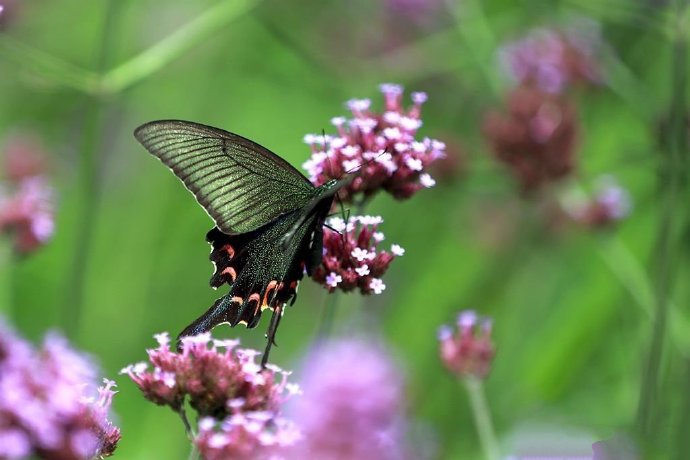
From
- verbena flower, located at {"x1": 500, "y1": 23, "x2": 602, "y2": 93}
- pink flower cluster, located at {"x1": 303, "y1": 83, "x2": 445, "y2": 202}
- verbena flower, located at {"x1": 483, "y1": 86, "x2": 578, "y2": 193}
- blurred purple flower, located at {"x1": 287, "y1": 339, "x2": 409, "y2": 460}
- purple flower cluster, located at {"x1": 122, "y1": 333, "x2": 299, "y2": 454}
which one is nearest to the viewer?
blurred purple flower, located at {"x1": 287, "y1": 339, "x2": 409, "y2": 460}

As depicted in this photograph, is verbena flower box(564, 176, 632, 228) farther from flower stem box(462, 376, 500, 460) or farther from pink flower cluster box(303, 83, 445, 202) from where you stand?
pink flower cluster box(303, 83, 445, 202)

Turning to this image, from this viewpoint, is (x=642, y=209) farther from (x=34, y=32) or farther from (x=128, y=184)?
(x=34, y=32)

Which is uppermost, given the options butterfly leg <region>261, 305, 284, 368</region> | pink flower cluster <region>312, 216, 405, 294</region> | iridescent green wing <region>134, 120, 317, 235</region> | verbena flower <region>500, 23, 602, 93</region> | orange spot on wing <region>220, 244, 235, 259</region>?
verbena flower <region>500, 23, 602, 93</region>

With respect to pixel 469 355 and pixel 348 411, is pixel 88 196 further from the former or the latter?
pixel 348 411

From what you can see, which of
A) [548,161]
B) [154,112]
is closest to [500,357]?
[548,161]

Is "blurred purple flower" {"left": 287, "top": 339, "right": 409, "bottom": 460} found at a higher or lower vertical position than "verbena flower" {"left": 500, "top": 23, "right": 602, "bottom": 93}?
lower

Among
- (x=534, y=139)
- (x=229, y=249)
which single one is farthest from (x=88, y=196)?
(x=534, y=139)

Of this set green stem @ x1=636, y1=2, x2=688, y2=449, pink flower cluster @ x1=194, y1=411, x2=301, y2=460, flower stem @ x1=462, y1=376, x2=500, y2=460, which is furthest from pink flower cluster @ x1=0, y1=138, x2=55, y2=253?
green stem @ x1=636, y1=2, x2=688, y2=449
